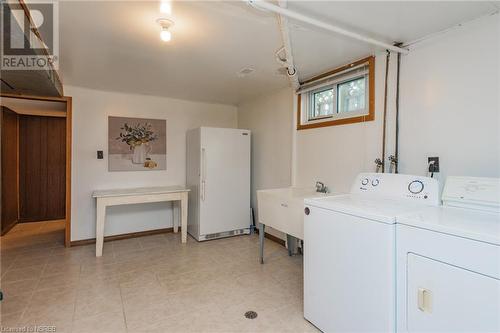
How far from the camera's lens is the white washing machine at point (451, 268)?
3.85 feet

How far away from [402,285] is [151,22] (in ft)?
7.79

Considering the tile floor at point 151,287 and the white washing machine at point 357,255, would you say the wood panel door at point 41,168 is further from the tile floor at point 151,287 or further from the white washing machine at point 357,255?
the white washing machine at point 357,255

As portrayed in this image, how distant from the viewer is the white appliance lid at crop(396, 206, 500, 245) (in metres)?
1.20

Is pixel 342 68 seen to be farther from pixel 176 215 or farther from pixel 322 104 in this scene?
pixel 176 215

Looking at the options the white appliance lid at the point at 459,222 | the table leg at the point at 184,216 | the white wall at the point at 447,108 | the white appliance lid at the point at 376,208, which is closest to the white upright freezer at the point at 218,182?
the table leg at the point at 184,216

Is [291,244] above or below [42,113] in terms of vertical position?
below

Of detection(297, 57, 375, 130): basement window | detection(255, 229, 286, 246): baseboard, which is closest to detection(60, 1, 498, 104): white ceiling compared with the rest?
detection(297, 57, 375, 130): basement window

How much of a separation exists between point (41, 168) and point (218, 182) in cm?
370

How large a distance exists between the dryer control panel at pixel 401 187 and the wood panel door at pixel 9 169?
5.01m

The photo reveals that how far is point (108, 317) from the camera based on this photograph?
206 cm

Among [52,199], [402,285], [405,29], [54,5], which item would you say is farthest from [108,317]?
[52,199]

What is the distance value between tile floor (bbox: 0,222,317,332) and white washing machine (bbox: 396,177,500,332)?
85 centimetres

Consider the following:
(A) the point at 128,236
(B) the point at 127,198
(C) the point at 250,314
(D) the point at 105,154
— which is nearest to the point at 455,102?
(C) the point at 250,314

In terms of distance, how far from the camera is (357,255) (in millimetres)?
1640
